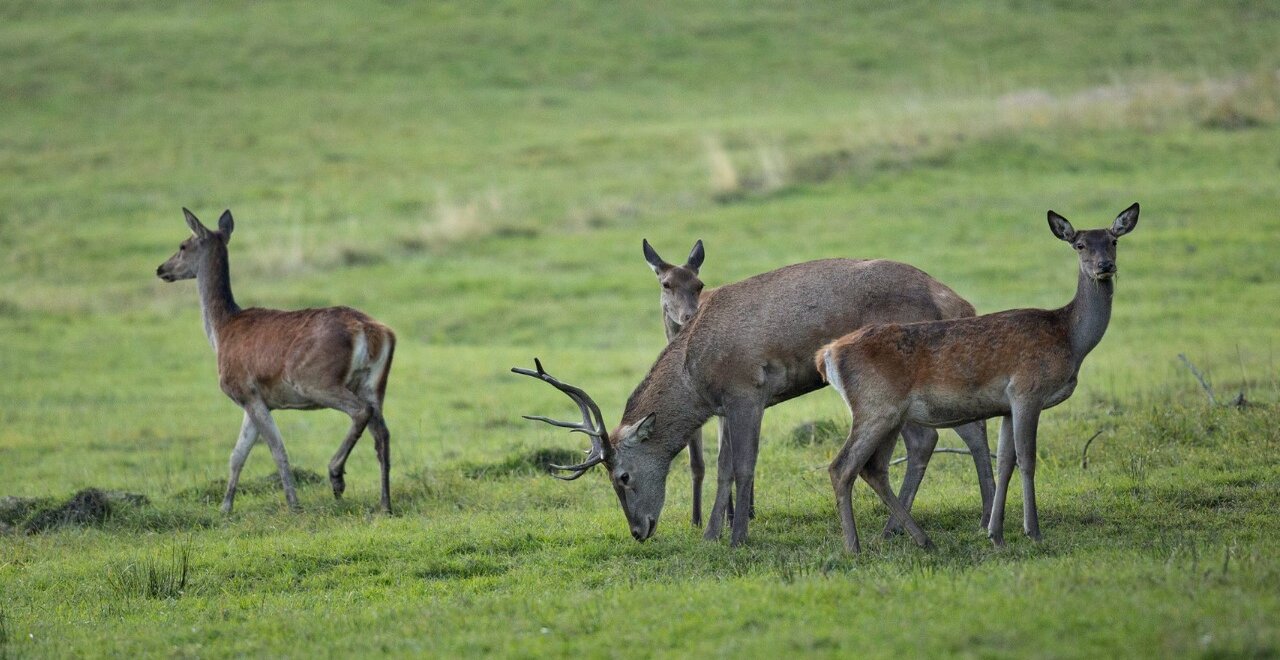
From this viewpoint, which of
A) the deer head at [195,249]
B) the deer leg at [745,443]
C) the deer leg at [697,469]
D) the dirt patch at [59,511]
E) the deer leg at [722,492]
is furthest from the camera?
the deer head at [195,249]

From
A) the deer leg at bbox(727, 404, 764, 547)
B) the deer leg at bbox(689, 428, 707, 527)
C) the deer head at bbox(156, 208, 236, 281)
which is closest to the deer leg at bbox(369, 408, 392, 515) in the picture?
the deer leg at bbox(689, 428, 707, 527)

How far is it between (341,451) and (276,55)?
41.8m

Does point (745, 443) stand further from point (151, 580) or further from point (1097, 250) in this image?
point (151, 580)

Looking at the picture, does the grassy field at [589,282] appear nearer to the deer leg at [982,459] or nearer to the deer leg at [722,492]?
the deer leg at [982,459]

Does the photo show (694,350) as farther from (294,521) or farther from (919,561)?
(294,521)

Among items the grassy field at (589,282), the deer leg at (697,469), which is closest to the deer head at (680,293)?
the deer leg at (697,469)

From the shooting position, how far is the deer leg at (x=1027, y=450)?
926 cm

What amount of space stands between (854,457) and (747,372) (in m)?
1.27

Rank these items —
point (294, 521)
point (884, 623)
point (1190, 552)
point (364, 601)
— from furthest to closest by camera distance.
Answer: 1. point (294, 521)
2. point (364, 601)
3. point (1190, 552)
4. point (884, 623)

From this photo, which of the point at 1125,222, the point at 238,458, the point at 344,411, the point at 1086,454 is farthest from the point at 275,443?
the point at 1125,222

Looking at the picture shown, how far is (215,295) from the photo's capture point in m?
14.4

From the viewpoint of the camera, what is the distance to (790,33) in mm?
52812

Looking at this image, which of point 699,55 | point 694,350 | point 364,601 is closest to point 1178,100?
point 699,55

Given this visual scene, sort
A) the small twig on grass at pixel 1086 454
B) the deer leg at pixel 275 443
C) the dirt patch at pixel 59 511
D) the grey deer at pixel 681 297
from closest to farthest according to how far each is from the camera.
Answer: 1. the grey deer at pixel 681 297
2. the small twig on grass at pixel 1086 454
3. the dirt patch at pixel 59 511
4. the deer leg at pixel 275 443
